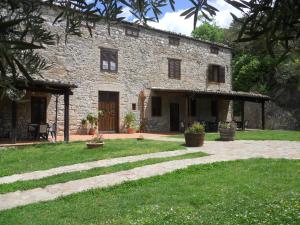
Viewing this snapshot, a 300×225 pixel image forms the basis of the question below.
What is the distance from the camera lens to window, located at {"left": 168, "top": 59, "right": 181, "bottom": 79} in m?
26.1

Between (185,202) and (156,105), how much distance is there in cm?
1769

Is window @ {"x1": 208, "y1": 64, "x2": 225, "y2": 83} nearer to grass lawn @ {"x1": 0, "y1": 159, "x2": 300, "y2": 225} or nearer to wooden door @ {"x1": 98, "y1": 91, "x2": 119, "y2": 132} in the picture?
wooden door @ {"x1": 98, "y1": 91, "x2": 119, "y2": 132}

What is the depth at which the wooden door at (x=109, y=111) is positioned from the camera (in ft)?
73.8

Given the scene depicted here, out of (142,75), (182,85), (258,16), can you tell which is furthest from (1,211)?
(182,85)

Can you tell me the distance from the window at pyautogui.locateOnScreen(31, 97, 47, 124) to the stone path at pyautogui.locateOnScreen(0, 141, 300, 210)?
8076 millimetres

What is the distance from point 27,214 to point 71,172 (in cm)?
339

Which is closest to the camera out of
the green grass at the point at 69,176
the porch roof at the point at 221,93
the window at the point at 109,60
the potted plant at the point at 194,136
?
the green grass at the point at 69,176

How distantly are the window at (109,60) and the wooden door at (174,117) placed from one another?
15.9 ft

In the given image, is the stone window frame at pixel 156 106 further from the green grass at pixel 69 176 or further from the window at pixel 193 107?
the green grass at pixel 69 176

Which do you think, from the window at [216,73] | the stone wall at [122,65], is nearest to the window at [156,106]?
the stone wall at [122,65]

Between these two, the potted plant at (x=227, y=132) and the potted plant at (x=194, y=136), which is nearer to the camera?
the potted plant at (x=194, y=136)

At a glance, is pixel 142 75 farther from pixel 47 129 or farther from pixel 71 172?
pixel 71 172

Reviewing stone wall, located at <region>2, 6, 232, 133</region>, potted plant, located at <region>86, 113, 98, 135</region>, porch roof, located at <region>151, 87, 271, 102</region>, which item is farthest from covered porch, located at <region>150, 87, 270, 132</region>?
potted plant, located at <region>86, 113, 98, 135</region>

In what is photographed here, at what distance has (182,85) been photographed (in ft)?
87.9
